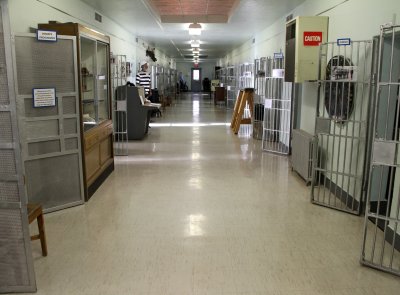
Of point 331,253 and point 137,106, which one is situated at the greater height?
point 137,106

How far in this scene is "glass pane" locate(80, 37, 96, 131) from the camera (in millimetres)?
5031

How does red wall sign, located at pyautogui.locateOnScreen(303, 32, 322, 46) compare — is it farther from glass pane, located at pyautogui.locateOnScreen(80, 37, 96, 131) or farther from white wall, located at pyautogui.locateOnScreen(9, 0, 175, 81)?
white wall, located at pyautogui.locateOnScreen(9, 0, 175, 81)

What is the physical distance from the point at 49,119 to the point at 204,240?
7.00 feet

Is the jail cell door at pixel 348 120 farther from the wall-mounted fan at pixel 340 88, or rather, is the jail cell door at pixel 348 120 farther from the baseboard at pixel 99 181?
the baseboard at pixel 99 181

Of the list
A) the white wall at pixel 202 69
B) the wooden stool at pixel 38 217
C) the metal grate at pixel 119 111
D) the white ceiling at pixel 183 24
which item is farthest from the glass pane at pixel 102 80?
the white wall at pixel 202 69

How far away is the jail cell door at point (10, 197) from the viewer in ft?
8.30

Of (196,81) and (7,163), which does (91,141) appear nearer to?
(7,163)

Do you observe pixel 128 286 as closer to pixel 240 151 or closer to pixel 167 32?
pixel 240 151

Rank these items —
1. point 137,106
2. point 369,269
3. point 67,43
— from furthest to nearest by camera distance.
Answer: point 137,106, point 67,43, point 369,269

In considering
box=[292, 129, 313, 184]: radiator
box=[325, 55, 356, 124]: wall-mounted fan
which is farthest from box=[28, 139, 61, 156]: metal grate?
box=[292, 129, 313, 184]: radiator

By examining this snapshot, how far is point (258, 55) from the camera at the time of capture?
38.5 ft

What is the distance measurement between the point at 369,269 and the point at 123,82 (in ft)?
25.6

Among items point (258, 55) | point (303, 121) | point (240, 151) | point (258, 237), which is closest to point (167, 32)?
point (258, 55)

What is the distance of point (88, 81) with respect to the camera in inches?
208
